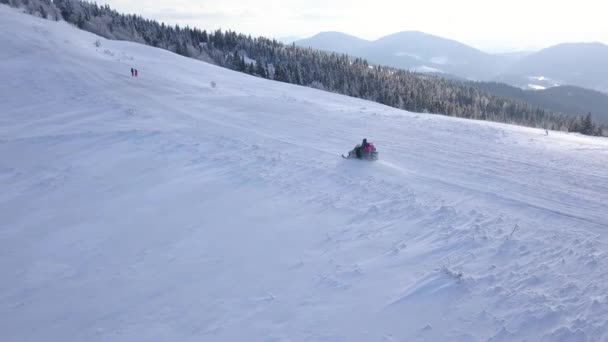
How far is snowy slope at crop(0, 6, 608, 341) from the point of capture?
5.90 metres

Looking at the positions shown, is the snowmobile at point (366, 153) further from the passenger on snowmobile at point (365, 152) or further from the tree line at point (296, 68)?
the tree line at point (296, 68)

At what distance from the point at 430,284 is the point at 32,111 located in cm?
1842

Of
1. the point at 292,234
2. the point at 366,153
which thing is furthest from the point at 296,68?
the point at 292,234

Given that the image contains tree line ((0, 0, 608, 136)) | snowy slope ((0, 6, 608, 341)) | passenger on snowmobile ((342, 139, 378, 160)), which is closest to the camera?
snowy slope ((0, 6, 608, 341))

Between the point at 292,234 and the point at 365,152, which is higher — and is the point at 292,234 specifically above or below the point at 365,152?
below

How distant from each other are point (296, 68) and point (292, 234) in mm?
62838

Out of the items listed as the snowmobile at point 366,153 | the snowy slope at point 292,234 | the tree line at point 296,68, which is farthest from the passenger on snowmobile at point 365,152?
the tree line at point 296,68

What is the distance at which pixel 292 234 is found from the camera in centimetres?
820

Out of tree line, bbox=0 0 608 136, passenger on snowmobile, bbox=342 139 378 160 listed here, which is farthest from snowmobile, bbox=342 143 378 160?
tree line, bbox=0 0 608 136

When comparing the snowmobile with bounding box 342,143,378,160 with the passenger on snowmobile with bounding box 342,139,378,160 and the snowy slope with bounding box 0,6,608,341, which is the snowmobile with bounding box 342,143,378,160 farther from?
the snowy slope with bounding box 0,6,608,341

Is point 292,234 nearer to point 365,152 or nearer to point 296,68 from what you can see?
point 365,152

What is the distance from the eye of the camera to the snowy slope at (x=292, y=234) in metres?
5.90

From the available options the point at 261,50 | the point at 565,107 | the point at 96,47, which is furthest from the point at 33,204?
the point at 565,107

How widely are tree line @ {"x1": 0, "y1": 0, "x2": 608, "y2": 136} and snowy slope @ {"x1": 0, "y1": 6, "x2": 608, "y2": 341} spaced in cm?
4795
